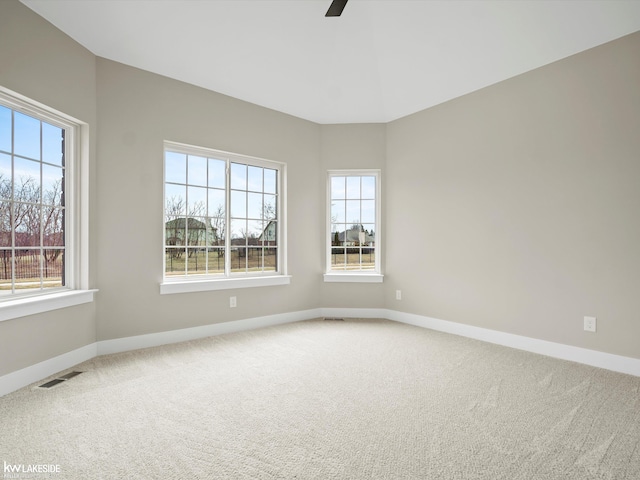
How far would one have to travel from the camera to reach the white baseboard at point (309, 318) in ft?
9.30

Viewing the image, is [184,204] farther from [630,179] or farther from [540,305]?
[630,179]

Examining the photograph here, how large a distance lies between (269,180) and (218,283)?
60.9 inches

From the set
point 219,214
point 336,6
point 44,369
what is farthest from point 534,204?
point 44,369

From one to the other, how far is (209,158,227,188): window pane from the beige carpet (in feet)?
6.39

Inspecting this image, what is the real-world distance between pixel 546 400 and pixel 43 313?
3850 mm

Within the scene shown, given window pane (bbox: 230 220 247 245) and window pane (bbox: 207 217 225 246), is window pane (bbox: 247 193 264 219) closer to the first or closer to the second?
window pane (bbox: 230 220 247 245)

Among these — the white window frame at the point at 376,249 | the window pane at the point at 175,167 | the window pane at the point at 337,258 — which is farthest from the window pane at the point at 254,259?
the window pane at the point at 175,167

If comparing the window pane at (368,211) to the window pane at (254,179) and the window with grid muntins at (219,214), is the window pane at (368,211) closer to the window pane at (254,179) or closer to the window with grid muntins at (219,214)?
the window with grid muntins at (219,214)

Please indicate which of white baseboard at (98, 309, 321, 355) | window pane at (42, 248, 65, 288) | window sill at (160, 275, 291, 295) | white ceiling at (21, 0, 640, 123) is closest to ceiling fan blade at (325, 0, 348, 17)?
white ceiling at (21, 0, 640, 123)

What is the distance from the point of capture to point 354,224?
5137 mm

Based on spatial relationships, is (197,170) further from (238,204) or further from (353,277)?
(353,277)

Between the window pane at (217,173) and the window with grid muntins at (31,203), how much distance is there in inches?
56.2

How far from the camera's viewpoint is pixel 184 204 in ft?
13.1

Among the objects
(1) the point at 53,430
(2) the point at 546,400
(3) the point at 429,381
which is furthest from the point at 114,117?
(2) the point at 546,400
